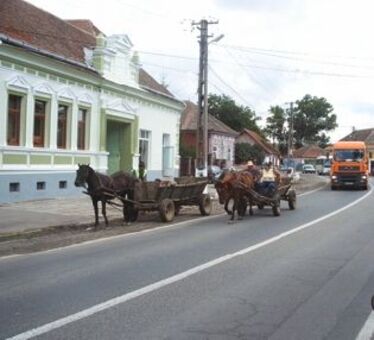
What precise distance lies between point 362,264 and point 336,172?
33346 millimetres

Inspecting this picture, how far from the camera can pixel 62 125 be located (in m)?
28.0

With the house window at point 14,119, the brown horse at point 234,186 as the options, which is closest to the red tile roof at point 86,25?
the house window at point 14,119

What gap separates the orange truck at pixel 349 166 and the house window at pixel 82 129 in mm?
20326

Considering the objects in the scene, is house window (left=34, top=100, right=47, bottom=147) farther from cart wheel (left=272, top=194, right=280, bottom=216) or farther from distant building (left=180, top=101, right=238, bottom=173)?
distant building (left=180, top=101, right=238, bottom=173)

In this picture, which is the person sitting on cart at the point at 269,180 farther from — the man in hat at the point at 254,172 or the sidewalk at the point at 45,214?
the sidewalk at the point at 45,214

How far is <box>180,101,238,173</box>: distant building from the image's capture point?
64938mm

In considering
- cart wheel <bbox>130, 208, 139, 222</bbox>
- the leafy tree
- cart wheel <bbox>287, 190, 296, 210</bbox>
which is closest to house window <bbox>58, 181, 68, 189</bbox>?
cart wheel <bbox>130, 208, 139, 222</bbox>

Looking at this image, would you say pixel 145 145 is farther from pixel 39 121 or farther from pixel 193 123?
pixel 193 123

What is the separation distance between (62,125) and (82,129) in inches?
71.3

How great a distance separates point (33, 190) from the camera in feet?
82.9

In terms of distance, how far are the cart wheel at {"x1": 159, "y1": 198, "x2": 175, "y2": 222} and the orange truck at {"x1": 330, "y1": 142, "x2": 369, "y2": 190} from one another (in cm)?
2637

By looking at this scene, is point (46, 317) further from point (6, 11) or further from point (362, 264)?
point (6, 11)

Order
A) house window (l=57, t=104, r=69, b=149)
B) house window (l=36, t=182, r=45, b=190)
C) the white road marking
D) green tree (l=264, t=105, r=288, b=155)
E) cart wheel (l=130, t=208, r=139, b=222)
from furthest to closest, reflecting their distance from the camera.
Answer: green tree (l=264, t=105, r=288, b=155)
house window (l=57, t=104, r=69, b=149)
house window (l=36, t=182, r=45, b=190)
cart wheel (l=130, t=208, r=139, b=222)
the white road marking

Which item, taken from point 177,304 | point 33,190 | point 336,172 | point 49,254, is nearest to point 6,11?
point 33,190
